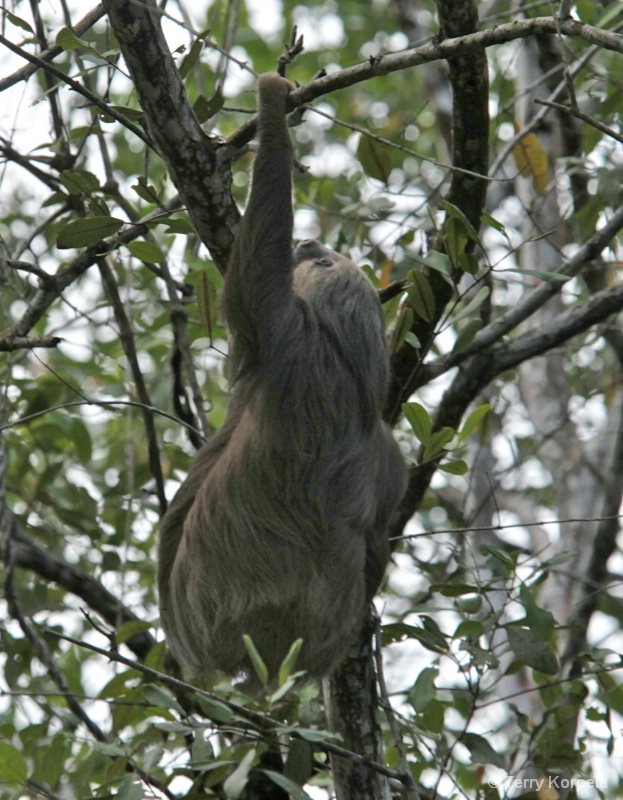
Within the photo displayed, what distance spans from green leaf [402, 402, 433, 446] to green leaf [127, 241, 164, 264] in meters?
1.49

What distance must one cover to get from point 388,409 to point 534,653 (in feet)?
5.12

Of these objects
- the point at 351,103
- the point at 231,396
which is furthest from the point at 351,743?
the point at 351,103

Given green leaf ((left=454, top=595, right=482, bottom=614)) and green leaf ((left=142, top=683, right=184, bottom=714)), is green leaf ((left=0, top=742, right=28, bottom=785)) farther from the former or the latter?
green leaf ((left=454, top=595, right=482, bottom=614))

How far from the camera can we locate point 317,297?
4969 mm

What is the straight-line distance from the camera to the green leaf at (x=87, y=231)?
4.48 meters

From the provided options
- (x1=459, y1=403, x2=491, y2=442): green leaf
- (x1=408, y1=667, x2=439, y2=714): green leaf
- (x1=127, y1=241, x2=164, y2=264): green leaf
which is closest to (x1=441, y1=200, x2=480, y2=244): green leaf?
(x1=459, y1=403, x2=491, y2=442): green leaf

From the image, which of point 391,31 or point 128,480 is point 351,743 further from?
point 391,31

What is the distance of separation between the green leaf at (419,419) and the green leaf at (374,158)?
195 cm

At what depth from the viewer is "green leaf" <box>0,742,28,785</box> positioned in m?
4.31

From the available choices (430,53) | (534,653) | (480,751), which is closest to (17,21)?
(430,53)

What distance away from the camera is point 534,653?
16.1ft

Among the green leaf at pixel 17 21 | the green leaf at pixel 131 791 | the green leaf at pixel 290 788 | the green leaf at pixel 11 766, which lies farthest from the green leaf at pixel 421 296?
the green leaf at pixel 11 766

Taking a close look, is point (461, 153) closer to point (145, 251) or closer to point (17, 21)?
point (145, 251)

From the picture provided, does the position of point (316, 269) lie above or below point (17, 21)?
below
